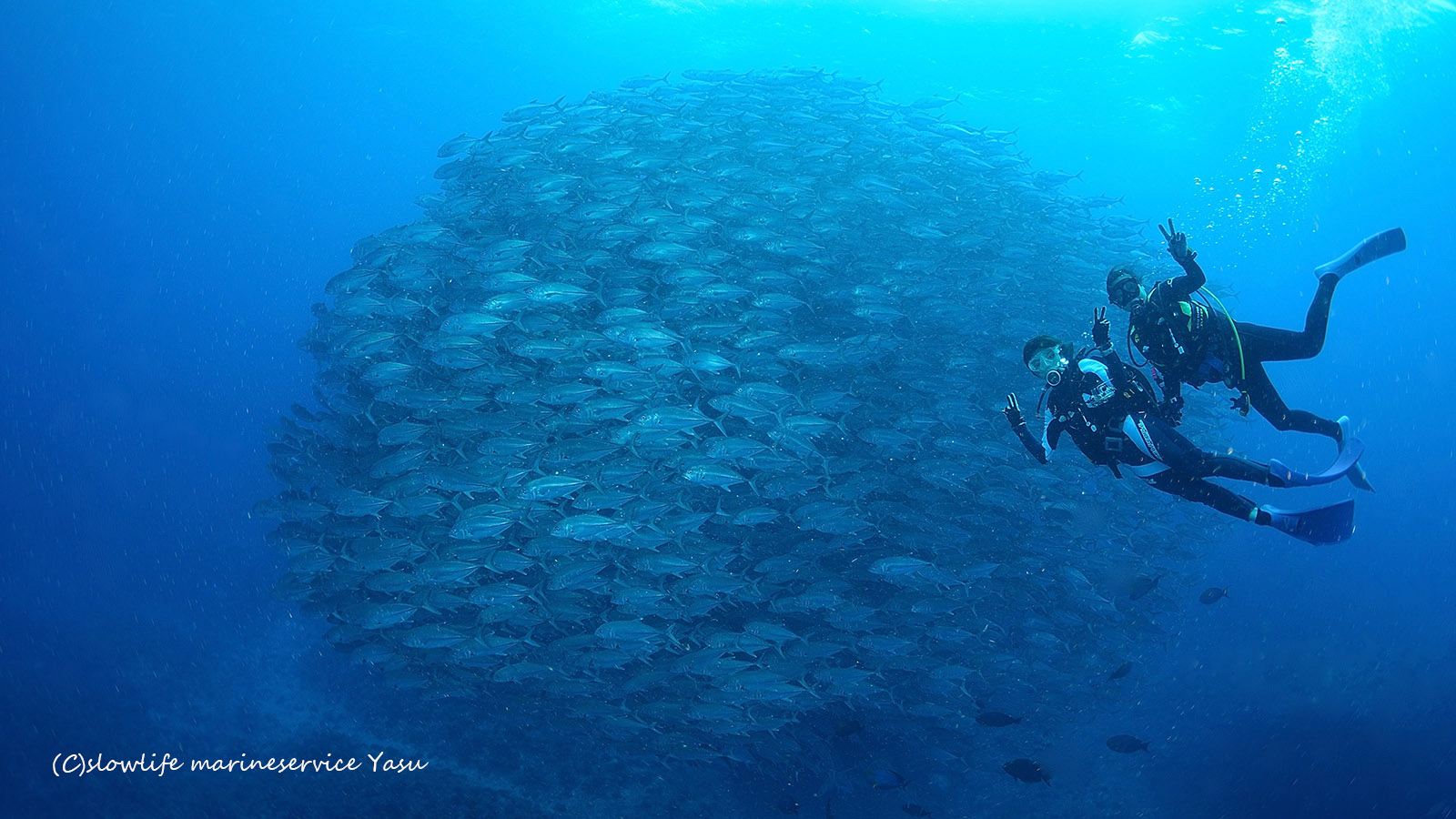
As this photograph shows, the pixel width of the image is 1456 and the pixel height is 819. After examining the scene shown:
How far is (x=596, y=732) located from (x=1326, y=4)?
113 feet

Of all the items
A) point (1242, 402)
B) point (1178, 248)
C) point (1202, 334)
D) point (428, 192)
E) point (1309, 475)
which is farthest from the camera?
point (428, 192)

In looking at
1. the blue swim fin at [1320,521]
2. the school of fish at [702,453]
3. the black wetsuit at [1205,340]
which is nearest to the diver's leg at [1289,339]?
the black wetsuit at [1205,340]

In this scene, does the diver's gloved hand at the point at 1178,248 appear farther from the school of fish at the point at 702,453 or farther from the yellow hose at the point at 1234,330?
the school of fish at the point at 702,453

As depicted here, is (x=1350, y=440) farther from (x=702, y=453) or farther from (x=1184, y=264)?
(x=702, y=453)

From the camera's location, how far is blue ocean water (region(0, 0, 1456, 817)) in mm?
11812

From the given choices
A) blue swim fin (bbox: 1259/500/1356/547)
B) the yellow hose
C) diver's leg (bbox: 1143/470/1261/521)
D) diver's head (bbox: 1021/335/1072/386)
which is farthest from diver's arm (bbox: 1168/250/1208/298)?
blue swim fin (bbox: 1259/500/1356/547)

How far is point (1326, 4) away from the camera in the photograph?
25.2 meters

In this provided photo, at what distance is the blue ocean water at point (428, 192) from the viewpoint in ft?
38.8

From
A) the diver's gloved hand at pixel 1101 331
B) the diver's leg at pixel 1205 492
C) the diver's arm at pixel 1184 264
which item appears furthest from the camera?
the diver's leg at pixel 1205 492

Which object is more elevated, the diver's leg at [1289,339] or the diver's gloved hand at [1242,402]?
the diver's leg at [1289,339]

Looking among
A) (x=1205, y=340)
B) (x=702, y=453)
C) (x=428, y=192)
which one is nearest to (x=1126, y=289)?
(x=1205, y=340)

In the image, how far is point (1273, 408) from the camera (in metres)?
5.83

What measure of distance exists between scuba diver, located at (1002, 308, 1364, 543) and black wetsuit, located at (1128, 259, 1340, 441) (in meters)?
0.32

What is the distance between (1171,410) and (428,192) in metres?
12.5
